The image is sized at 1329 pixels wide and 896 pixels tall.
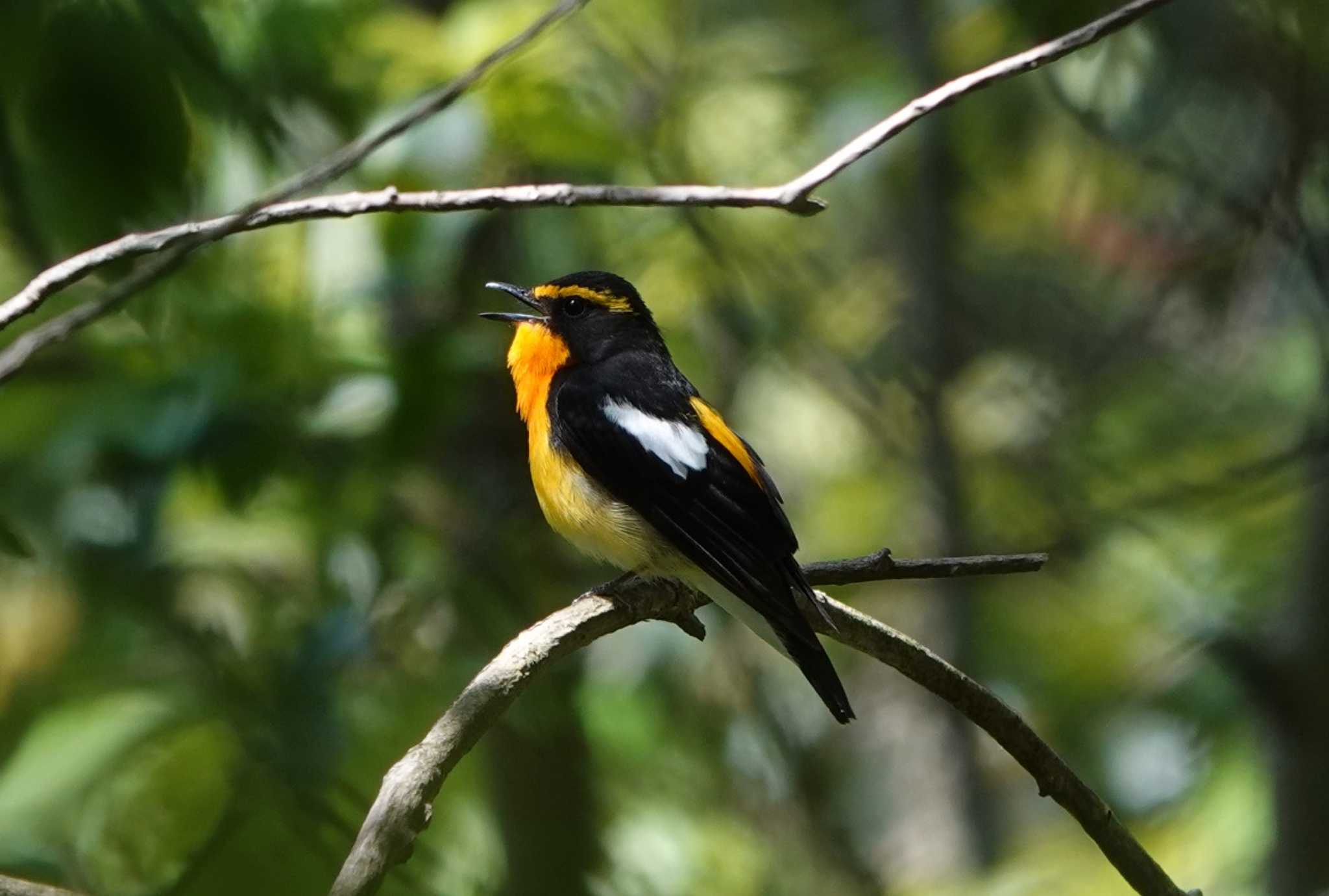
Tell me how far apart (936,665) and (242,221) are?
1511 millimetres

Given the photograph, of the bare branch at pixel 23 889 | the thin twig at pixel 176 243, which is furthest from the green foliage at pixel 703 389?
the bare branch at pixel 23 889

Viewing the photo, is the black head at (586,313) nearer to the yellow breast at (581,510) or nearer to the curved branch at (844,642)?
the yellow breast at (581,510)

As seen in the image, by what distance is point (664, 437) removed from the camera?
415 centimetres

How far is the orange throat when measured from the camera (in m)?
4.61

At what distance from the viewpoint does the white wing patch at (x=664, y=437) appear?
13.3ft

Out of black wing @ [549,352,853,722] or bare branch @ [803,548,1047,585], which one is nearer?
bare branch @ [803,548,1047,585]

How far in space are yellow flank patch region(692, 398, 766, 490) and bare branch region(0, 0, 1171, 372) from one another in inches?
70.9

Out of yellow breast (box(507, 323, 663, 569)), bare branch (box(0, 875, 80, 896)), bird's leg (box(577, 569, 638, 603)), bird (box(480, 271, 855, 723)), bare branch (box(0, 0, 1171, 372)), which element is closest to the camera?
bare branch (box(0, 875, 80, 896))

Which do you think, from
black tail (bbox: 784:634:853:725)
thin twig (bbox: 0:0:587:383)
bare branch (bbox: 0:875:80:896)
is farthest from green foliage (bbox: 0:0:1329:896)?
black tail (bbox: 784:634:853:725)

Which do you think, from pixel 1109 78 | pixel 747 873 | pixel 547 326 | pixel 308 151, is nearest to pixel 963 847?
pixel 747 873

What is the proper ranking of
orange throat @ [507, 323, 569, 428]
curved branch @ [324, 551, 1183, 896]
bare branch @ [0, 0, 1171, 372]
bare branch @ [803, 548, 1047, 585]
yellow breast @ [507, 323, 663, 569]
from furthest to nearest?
orange throat @ [507, 323, 569, 428], yellow breast @ [507, 323, 663, 569], bare branch @ [803, 548, 1047, 585], bare branch @ [0, 0, 1171, 372], curved branch @ [324, 551, 1183, 896]

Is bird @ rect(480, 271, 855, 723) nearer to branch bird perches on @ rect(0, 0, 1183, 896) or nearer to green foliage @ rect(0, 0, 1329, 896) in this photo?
green foliage @ rect(0, 0, 1329, 896)

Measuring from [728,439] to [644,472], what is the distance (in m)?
0.33

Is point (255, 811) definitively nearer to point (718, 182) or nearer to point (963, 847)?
point (963, 847)
